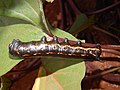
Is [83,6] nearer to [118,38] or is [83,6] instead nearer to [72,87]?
[118,38]

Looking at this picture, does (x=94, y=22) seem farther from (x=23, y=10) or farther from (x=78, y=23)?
(x=23, y=10)

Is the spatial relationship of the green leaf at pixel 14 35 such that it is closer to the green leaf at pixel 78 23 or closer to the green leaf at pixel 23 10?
the green leaf at pixel 23 10

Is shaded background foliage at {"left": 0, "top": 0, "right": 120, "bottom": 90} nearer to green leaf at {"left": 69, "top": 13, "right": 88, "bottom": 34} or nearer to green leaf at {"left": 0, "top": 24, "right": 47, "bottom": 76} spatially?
green leaf at {"left": 69, "top": 13, "right": 88, "bottom": 34}

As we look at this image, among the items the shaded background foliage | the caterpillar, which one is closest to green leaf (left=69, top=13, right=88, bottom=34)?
the shaded background foliage

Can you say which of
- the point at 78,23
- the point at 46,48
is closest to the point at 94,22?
the point at 78,23

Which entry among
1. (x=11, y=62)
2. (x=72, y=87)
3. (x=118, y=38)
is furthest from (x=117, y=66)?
(x=11, y=62)

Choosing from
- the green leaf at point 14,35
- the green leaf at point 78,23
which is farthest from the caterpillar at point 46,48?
the green leaf at point 78,23
